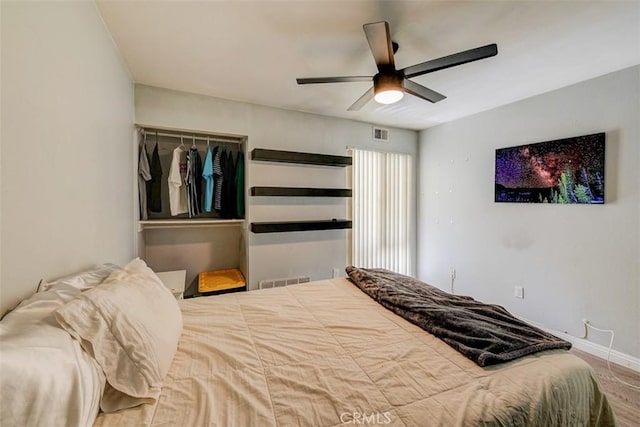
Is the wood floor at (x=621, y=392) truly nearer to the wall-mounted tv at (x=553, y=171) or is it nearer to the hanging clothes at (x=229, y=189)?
the wall-mounted tv at (x=553, y=171)

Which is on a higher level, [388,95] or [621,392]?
[388,95]

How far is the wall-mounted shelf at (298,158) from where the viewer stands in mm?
2775

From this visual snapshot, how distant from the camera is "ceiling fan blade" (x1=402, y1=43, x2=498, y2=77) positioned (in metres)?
1.38

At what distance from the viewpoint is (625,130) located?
2.08 metres

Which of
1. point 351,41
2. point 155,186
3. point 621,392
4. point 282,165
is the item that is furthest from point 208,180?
point 621,392

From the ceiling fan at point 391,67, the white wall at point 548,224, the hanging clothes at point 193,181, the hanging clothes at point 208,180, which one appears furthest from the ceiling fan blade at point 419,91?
the hanging clothes at point 193,181

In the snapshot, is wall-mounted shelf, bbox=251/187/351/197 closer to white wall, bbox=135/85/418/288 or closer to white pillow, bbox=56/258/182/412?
white wall, bbox=135/85/418/288

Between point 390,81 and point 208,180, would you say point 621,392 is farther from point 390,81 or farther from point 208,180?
point 208,180

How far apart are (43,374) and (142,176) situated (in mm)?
2402

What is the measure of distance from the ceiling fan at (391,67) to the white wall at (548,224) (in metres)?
1.51

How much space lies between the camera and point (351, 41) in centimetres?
177

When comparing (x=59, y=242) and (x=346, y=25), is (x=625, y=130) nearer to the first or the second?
(x=346, y=25)

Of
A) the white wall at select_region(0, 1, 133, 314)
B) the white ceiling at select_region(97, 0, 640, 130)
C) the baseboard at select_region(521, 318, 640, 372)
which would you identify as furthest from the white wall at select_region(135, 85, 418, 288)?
the baseboard at select_region(521, 318, 640, 372)

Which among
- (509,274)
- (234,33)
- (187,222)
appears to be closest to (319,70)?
(234,33)
